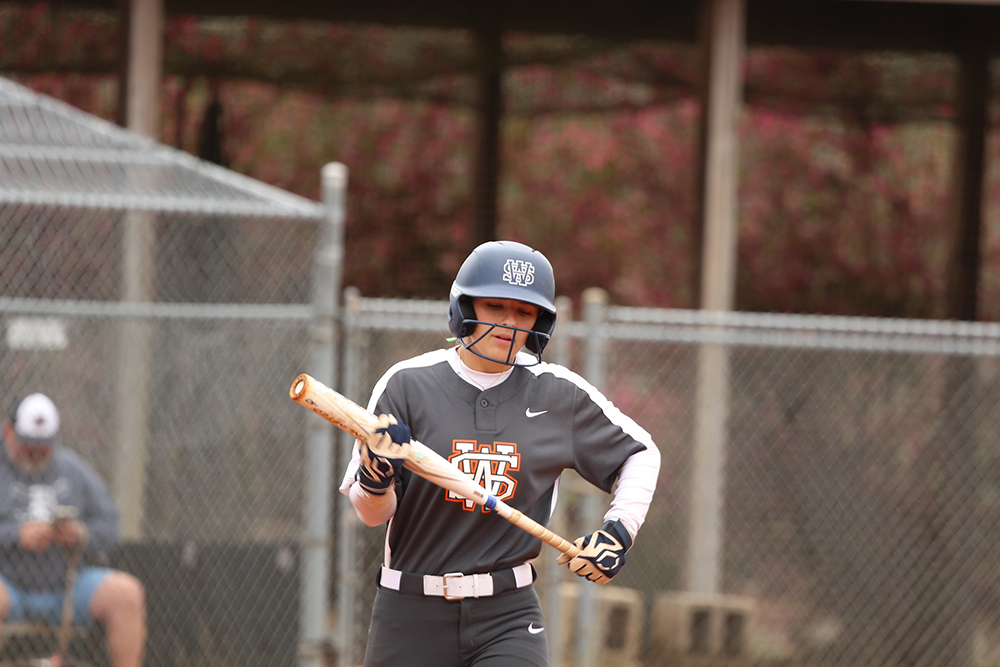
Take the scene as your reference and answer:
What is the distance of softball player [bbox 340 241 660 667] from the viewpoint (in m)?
3.00

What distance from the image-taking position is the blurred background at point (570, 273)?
17.7 feet

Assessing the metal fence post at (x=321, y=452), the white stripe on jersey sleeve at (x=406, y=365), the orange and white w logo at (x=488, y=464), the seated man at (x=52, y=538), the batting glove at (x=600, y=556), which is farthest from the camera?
the seated man at (x=52, y=538)

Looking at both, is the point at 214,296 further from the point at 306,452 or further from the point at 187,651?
the point at 187,651

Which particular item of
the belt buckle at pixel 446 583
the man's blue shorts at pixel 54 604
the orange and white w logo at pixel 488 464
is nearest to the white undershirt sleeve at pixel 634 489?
the orange and white w logo at pixel 488 464

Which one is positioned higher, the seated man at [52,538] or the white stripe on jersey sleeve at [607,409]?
the white stripe on jersey sleeve at [607,409]

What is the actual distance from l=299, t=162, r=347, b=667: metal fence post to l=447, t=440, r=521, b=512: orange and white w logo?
205cm

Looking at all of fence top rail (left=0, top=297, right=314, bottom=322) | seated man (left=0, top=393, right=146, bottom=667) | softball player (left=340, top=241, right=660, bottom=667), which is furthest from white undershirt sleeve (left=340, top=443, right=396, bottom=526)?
seated man (left=0, top=393, right=146, bottom=667)

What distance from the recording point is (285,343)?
595cm

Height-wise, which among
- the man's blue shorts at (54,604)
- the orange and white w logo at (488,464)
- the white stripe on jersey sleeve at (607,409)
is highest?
the white stripe on jersey sleeve at (607,409)

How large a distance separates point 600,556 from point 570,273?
572 centimetres

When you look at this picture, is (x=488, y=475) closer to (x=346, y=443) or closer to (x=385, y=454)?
(x=385, y=454)

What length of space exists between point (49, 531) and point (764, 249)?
5.58m

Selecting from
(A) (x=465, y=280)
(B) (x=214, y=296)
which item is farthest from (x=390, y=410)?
(B) (x=214, y=296)

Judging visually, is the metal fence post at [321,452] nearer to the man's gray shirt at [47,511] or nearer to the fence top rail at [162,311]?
the fence top rail at [162,311]
